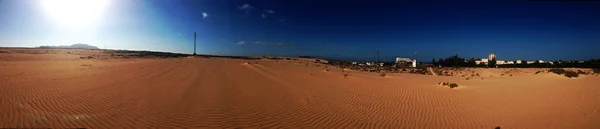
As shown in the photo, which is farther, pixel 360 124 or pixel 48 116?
pixel 360 124

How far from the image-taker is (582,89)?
10398mm

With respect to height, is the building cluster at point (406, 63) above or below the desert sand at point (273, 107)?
above

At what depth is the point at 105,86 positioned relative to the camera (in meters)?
9.73

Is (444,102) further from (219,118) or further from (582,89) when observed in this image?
(219,118)

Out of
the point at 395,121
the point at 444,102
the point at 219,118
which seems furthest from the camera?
the point at 444,102

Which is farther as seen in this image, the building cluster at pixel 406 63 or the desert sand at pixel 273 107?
the building cluster at pixel 406 63

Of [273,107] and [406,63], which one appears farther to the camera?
[406,63]

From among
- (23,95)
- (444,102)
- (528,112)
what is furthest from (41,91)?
(528,112)

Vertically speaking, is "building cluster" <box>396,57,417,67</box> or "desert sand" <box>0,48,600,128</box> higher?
"building cluster" <box>396,57,417,67</box>

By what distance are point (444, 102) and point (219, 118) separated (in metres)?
7.35

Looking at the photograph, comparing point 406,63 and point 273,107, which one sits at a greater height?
point 406,63

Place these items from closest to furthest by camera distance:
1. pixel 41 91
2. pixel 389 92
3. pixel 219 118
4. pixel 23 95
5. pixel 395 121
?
pixel 219 118 < pixel 395 121 < pixel 23 95 < pixel 41 91 < pixel 389 92

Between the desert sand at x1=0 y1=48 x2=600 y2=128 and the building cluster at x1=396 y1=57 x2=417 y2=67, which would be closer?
the desert sand at x1=0 y1=48 x2=600 y2=128

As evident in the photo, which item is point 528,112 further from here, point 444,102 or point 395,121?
point 395,121
